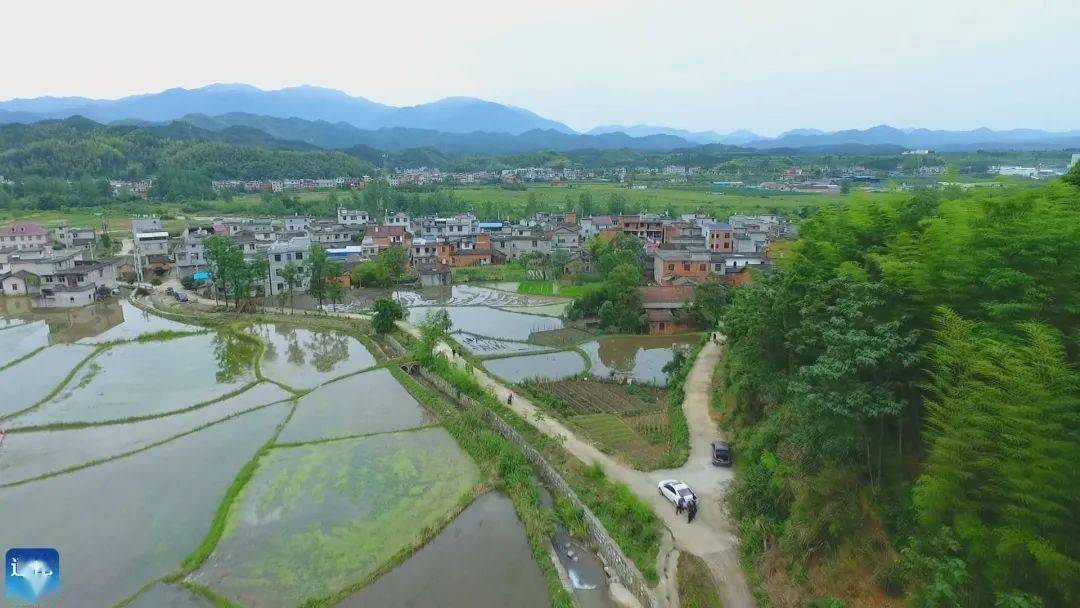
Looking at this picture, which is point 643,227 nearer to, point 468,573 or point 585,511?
point 585,511

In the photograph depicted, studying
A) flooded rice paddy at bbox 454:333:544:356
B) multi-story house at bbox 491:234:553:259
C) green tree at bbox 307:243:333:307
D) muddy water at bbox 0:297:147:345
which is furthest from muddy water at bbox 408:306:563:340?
multi-story house at bbox 491:234:553:259

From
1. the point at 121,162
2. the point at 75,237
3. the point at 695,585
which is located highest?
the point at 121,162

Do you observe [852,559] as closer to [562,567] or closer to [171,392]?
[562,567]

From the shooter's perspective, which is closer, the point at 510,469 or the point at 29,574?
the point at 29,574

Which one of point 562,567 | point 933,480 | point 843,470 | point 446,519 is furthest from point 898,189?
point 446,519

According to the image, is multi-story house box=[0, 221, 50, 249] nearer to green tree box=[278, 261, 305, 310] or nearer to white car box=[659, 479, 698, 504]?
green tree box=[278, 261, 305, 310]

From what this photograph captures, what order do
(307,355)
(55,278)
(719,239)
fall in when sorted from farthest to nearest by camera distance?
(719,239) < (55,278) < (307,355)

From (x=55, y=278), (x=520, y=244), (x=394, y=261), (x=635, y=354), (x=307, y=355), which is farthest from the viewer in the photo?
Result: (x=520, y=244)

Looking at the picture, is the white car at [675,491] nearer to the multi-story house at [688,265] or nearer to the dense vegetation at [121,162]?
the multi-story house at [688,265]

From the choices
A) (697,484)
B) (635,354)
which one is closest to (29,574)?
(697,484)
